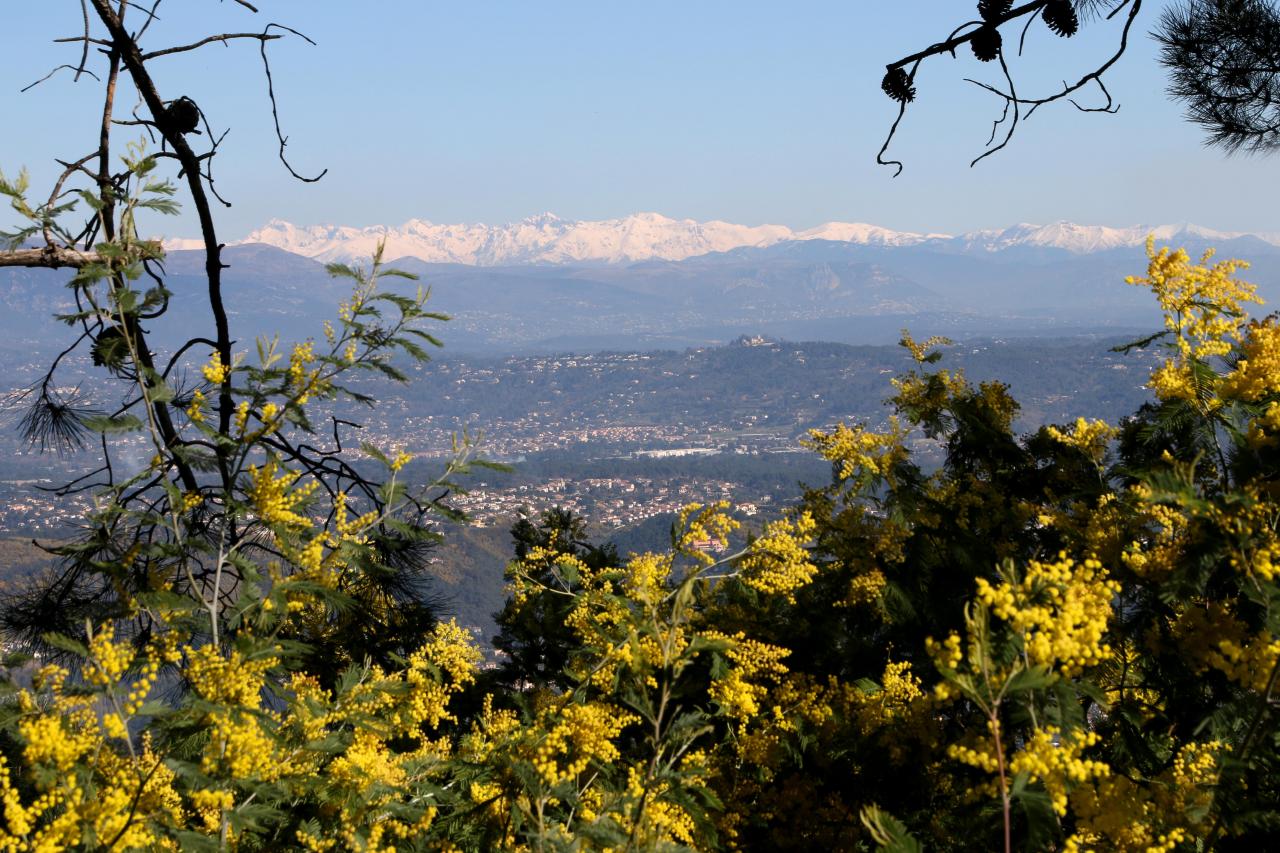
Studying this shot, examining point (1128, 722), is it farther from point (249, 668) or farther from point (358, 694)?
point (249, 668)

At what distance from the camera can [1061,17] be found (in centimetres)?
211

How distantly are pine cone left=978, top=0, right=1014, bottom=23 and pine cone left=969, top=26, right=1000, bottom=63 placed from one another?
0.15 ft

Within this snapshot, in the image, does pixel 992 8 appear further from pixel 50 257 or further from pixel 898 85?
pixel 50 257

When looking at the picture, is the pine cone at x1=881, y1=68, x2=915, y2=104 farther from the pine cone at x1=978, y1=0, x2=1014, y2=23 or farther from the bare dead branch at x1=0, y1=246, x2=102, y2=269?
the bare dead branch at x1=0, y1=246, x2=102, y2=269

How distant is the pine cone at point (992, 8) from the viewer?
212cm

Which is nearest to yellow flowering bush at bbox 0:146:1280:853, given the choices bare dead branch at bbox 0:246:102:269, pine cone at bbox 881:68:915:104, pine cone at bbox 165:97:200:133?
bare dead branch at bbox 0:246:102:269

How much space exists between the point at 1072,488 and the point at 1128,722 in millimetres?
2953

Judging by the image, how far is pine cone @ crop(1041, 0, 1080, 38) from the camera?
2103 mm

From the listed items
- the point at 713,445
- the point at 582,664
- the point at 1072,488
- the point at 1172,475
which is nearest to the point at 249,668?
the point at 1172,475

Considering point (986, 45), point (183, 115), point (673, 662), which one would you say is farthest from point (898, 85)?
point (183, 115)

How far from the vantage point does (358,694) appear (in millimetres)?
3814

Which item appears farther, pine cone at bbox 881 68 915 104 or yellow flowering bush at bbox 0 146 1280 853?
yellow flowering bush at bbox 0 146 1280 853

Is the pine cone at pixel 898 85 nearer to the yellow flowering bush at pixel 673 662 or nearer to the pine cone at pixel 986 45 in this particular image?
the pine cone at pixel 986 45

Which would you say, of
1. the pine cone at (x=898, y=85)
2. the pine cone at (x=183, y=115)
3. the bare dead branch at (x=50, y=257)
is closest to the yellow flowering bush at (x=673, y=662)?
the bare dead branch at (x=50, y=257)
